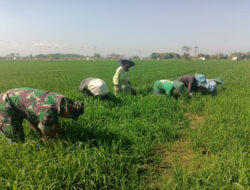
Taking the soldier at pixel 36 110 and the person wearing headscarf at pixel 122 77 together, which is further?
the person wearing headscarf at pixel 122 77

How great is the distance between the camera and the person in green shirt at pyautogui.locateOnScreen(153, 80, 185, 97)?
4707 millimetres

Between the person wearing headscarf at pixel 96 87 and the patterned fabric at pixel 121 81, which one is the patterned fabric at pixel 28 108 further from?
the patterned fabric at pixel 121 81

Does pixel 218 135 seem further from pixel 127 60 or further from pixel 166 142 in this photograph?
pixel 127 60

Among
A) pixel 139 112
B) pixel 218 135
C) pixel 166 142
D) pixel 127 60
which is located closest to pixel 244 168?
pixel 218 135

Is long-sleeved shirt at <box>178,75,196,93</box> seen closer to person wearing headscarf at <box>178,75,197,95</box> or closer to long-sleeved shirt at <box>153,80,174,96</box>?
person wearing headscarf at <box>178,75,197,95</box>

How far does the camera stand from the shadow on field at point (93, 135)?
257 cm

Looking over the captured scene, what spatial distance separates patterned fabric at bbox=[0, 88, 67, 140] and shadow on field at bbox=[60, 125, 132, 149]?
540 millimetres

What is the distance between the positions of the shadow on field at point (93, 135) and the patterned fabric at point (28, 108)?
21.2 inches

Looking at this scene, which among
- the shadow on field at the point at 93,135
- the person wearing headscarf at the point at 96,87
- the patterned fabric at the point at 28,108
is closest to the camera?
the patterned fabric at the point at 28,108

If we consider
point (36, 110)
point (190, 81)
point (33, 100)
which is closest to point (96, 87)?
point (33, 100)

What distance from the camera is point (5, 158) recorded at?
2043mm

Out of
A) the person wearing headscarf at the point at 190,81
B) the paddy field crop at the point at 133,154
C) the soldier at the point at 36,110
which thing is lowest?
the paddy field crop at the point at 133,154

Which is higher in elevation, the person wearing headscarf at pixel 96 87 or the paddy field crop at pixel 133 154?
the person wearing headscarf at pixel 96 87

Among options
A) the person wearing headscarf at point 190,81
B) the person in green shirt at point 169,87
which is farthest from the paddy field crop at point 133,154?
the person wearing headscarf at point 190,81
